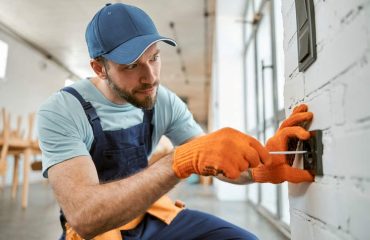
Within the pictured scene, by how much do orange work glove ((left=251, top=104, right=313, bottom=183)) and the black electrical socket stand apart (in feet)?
0.07

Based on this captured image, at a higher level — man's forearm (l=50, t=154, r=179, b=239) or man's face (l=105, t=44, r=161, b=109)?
man's face (l=105, t=44, r=161, b=109)

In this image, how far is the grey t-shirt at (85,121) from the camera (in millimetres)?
1017

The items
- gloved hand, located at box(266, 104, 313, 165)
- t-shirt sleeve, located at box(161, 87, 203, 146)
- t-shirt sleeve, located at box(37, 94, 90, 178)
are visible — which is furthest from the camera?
t-shirt sleeve, located at box(161, 87, 203, 146)

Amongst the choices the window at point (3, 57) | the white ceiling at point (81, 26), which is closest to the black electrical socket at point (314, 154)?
the white ceiling at point (81, 26)

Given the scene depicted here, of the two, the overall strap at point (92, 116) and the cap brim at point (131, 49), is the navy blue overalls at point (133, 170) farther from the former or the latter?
the cap brim at point (131, 49)

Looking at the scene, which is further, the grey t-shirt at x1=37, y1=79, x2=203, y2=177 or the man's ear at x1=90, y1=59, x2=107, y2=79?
the man's ear at x1=90, y1=59, x2=107, y2=79

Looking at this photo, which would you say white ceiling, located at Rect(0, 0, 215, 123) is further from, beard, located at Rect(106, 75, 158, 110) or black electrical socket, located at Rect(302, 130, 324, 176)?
black electrical socket, located at Rect(302, 130, 324, 176)

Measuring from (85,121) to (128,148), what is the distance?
201 mm

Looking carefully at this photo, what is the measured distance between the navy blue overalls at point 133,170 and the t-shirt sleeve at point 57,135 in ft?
0.27

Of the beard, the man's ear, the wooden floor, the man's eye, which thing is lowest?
the wooden floor

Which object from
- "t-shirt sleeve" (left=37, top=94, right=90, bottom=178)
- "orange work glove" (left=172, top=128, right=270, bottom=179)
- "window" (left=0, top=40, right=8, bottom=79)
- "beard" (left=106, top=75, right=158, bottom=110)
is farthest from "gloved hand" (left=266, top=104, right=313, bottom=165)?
"window" (left=0, top=40, right=8, bottom=79)

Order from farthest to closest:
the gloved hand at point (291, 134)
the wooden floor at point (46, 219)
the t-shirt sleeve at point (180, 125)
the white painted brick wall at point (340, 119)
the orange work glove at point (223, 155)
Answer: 1. the wooden floor at point (46, 219)
2. the t-shirt sleeve at point (180, 125)
3. the gloved hand at point (291, 134)
4. the orange work glove at point (223, 155)
5. the white painted brick wall at point (340, 119)

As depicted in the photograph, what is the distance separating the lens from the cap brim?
1055 mm

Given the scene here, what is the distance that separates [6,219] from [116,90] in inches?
73.7
